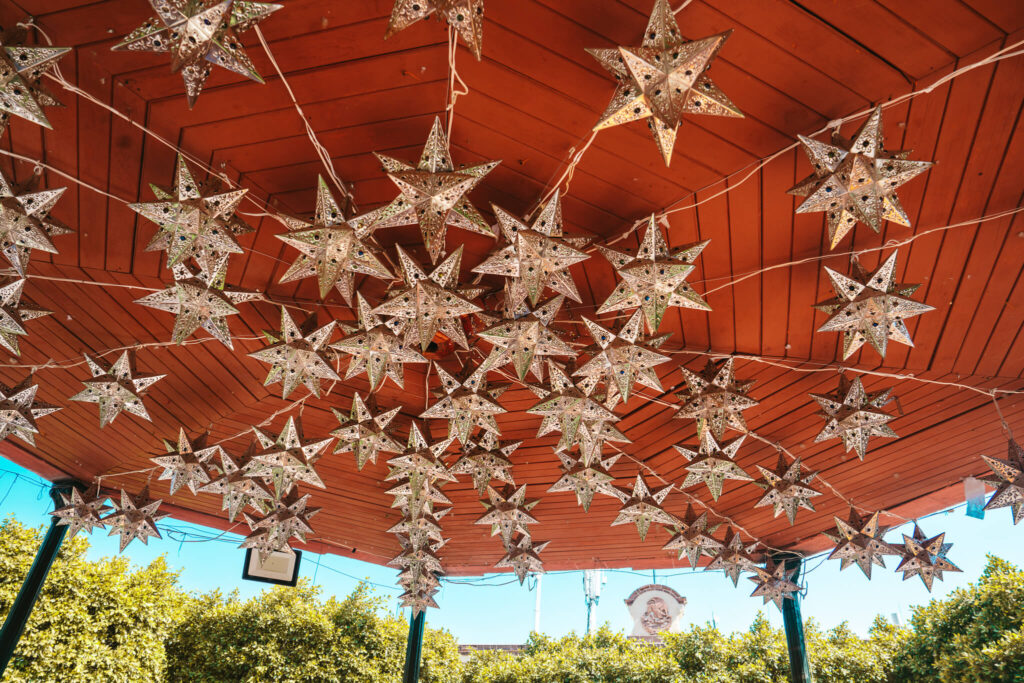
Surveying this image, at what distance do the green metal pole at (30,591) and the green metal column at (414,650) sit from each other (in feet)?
12.3

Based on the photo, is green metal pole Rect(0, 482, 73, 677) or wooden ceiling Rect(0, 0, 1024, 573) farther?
green metal pole Rect(0, 482, 73, 677)

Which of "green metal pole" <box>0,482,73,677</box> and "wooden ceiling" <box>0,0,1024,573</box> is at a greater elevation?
"wooden ceiling" <box>0,0,1024,573</box>

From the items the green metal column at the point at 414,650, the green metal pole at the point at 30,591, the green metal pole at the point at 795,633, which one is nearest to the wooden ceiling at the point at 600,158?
the green metal pole at the point at 30,591

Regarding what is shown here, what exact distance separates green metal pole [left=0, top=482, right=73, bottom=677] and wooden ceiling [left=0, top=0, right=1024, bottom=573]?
7.43 feet

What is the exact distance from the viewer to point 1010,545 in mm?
7828

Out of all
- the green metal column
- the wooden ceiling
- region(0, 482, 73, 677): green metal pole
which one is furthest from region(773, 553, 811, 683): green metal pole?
region(0, 482, 73, 677): green metal pole

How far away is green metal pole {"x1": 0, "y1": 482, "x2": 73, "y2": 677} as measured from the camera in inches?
222

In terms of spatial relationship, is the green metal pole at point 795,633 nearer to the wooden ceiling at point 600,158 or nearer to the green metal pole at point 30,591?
the wooden ceiling at point 600,158

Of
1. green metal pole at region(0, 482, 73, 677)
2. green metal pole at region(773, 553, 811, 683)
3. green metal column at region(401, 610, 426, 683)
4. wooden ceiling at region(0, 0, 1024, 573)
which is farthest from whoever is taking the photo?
green metal column at region(401, 610, 426, 683)

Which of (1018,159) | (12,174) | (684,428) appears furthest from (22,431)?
(1018,159)

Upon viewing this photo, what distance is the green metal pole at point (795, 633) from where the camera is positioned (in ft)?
20.9

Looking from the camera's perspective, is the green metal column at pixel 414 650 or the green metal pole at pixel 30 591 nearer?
the green metal pole at pixel 30 591

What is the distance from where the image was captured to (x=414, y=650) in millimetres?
7473

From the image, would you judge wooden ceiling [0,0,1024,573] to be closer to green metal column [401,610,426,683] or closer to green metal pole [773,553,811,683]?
green metal pole [773,553,811,683]
